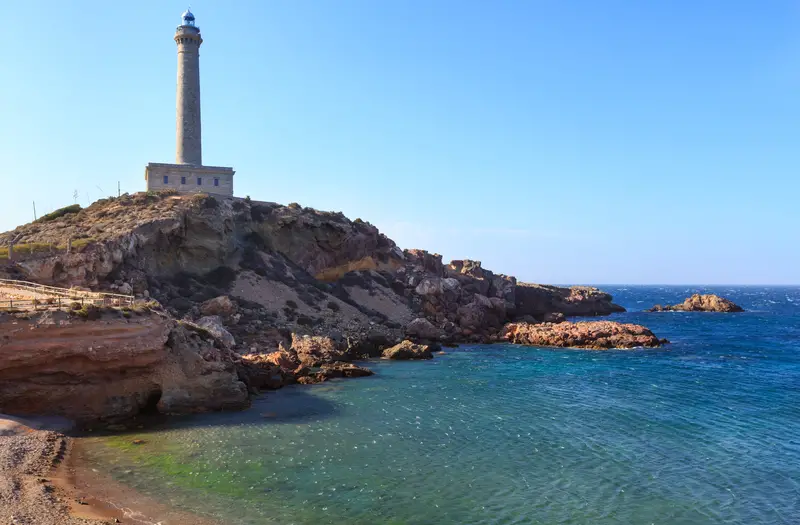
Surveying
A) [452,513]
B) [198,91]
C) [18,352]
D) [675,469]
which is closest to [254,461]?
[452,513]

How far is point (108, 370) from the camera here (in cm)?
2219

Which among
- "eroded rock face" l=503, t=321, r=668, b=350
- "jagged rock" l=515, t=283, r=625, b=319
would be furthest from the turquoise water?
"jagged rock" l=515, t=283, r=625, b=319

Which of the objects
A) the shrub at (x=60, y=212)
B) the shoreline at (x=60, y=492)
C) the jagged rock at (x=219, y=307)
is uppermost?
the shrub at (x=60, y=212)

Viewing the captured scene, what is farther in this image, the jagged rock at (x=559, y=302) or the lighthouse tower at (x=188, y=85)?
the jagged rock at (x=559, y=302)

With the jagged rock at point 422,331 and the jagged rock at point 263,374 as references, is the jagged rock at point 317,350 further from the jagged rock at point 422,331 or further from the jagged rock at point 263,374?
the jagged rock at point 422,331

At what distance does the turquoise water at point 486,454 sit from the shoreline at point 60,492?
23.0 inches

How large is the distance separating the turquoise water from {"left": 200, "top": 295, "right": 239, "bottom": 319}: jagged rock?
1432 cm

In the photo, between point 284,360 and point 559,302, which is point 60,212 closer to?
point 284,360

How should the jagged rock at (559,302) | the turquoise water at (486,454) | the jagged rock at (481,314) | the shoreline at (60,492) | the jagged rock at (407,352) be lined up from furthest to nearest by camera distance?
1. the jagged rock at (559,302)
2. the jagged rock at (481,314)
3. the jagged rock at (407,352)
4. the turquoise water at (486,454)
5. the shoreline at (60,492)

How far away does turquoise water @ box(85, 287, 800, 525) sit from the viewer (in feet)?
49.5

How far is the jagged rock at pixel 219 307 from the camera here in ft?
136

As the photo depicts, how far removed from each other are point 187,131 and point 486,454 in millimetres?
46037

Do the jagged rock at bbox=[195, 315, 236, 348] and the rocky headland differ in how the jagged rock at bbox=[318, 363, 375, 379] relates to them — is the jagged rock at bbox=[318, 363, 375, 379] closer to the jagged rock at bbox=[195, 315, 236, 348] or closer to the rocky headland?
the rocky headland

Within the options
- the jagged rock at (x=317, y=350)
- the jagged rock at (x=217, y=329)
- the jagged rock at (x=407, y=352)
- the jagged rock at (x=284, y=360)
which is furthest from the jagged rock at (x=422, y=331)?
the jagged rock at (x=217, y=329)
